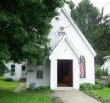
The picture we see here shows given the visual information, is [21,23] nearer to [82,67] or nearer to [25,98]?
[25,98]

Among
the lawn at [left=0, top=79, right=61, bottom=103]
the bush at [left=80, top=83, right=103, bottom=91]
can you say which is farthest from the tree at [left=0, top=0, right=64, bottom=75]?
the bush at [left=80, top=83, right=103, bottom=91]

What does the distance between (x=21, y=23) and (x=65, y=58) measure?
11914 mm

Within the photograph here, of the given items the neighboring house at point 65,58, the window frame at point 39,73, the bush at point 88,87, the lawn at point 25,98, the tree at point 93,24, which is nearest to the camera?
the lawn at point 25,98

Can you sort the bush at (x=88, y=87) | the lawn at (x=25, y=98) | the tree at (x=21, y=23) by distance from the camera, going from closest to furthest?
the tree at (x=21, y=23) → the lawn at (x=25, y=98) → the bush at (x=88, y=87)

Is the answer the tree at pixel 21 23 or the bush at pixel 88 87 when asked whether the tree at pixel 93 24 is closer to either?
the bush at pixel 88 87

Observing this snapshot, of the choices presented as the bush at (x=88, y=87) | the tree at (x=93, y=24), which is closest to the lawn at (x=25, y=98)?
the bush at (x=88, y=87)

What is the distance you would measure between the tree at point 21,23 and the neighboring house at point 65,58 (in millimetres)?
7482

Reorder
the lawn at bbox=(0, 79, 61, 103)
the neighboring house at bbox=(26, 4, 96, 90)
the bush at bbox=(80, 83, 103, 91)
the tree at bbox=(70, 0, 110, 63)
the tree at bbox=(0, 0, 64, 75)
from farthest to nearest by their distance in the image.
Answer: the tree at bbox=(70, 0, 110, 63)
the neighboring house at bbox=(26, 4, 96, 90)
the bush at bbox=(80, 83, 103, 91)
the lawn at bbox=(0, 79, 61, 103)
the tree at bbox=(0, 0, 64, 75)

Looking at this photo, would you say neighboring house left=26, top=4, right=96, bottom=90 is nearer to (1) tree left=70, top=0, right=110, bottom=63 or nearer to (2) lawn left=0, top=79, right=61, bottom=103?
(2) lawn left=0, top=79, right=61, bottom=103

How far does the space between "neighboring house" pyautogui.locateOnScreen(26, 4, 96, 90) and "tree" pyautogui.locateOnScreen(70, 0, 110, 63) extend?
4095 cm

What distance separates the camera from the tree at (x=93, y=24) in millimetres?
76863

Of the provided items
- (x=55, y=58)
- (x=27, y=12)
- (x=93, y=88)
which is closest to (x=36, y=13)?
(x=27, y=12)

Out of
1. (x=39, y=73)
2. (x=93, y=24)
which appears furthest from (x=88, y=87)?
(x=93, y=24)

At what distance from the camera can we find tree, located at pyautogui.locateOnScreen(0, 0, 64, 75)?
66.3 ft
